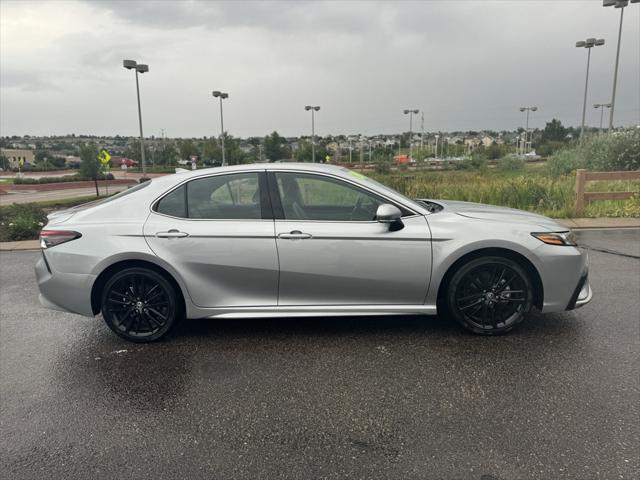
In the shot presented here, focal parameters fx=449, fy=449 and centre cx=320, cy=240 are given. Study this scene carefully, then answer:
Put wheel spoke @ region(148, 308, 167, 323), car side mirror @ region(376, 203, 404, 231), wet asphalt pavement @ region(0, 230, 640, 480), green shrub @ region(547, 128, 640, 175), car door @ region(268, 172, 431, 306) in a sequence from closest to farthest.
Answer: wet asphalt pavement @ region(0, 230, 640, 480) < car side mirror @ region(376, 203, 404, 231) < car door @ region(268, 172, 431, 306) < wheel spoke @ region(148, 308, 167, 323) < green shrub @ region(547, 128, 640, 175)

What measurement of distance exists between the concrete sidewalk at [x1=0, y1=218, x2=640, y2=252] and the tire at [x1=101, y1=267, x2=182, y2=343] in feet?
19.7

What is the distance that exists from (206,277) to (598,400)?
3.04 meters

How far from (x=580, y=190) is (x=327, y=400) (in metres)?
9.73

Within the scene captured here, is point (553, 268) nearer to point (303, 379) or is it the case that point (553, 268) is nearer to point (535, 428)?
point (535, 428)

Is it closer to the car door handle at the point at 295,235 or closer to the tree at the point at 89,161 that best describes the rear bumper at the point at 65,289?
the car door handle at the point at 295,235

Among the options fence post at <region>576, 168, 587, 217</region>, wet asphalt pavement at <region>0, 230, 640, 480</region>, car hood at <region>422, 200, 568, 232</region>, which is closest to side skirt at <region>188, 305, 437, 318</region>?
wet asphalt pavement at <region>0, 230, 640, 480</region>

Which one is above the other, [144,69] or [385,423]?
[144,69]

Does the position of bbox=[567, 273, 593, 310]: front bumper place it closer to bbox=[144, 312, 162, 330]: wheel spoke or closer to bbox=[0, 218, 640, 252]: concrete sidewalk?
bbox=[144, 312, 162, 330]: wheel spoke

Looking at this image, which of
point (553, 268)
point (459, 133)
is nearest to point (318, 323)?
point (553, 268)

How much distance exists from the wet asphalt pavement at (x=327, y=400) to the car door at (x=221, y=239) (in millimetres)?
510

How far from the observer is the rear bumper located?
3.89 metres

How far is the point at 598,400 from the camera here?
2.94 metres

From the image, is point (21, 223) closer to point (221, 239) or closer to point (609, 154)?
point (221, 239)

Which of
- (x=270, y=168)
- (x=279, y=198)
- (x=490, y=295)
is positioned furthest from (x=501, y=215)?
(x=270, y=168)
